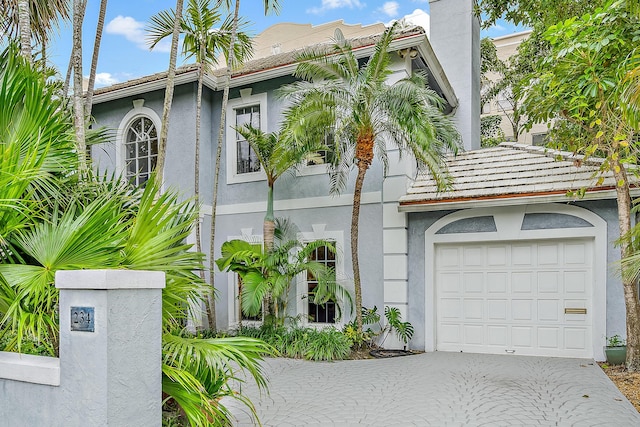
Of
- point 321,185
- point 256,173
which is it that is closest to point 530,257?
point 321,185

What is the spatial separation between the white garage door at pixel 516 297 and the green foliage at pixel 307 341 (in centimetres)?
243

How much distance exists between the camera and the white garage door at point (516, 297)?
9.39 m

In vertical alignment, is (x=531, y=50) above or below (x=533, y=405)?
above

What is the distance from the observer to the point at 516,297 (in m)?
9.88

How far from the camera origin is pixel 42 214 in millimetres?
4426

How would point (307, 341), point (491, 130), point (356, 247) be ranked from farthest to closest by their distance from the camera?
point (491, 130) → point (356, 247) → point (307, 341)

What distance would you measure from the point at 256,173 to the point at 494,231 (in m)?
6.09

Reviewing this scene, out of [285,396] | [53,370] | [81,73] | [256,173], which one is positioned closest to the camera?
[53,370]

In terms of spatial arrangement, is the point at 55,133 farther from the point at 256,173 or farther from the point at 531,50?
the point at 531,50

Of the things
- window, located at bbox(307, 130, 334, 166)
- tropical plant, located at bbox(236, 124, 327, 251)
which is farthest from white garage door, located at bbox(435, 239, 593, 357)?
tropical plant, located at bbox(236, 124, 327, 251)

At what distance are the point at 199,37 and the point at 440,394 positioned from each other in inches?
385

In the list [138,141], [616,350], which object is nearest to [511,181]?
[616,350]

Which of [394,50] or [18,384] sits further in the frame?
[394,50]

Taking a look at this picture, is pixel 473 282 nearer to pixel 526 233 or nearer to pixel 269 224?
pixel 526 233
